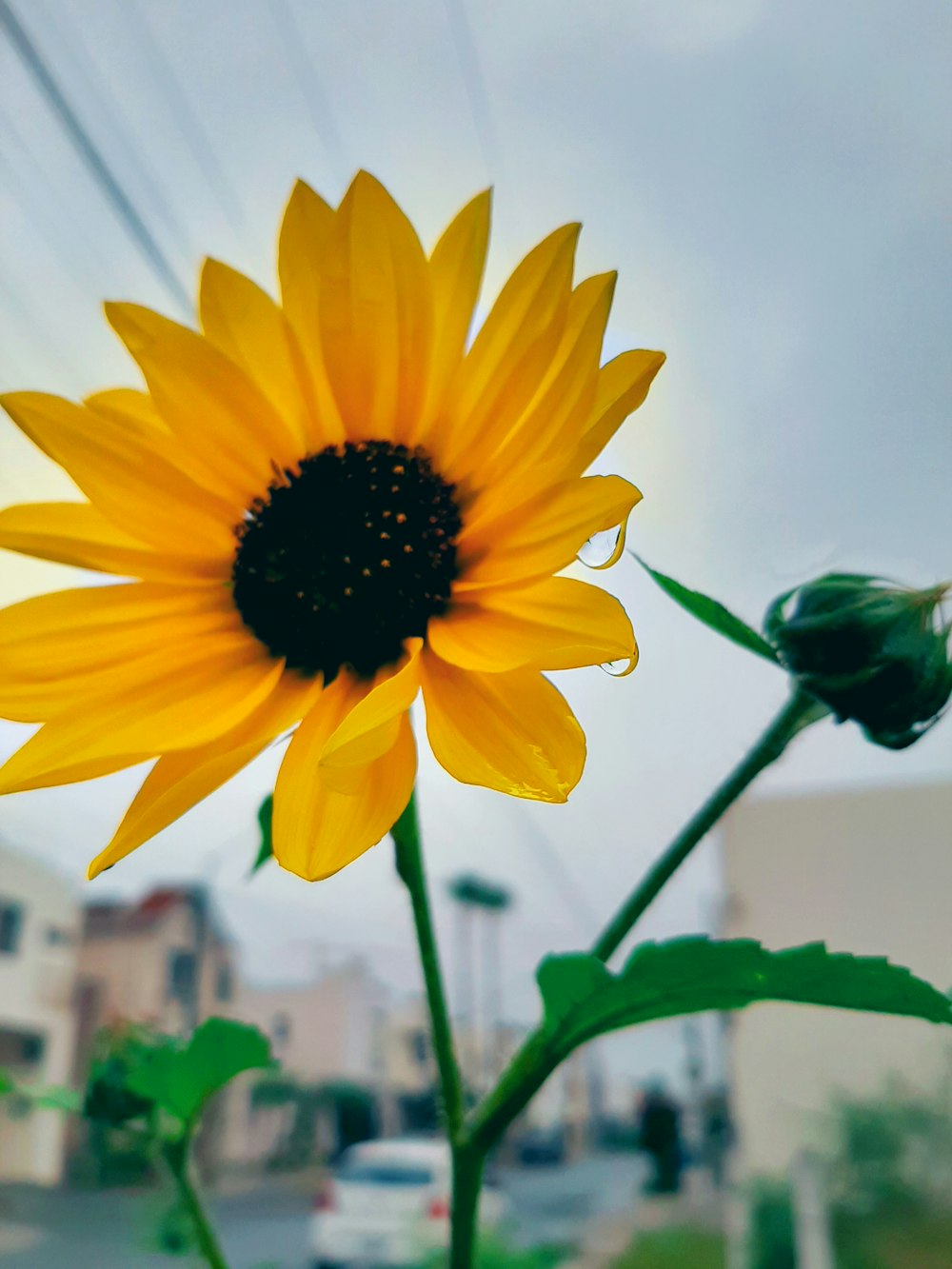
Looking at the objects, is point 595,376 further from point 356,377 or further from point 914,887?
point 914,887

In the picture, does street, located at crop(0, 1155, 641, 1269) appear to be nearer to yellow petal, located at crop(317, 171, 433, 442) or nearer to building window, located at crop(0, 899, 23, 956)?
building window, located at crop(0, 899, 23, 956)

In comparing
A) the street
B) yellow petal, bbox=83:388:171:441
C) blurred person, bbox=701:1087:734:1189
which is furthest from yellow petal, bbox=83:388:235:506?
blurred person, bbox=701:1087:734:1189

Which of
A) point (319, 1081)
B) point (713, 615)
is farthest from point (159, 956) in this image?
point (713, 615)

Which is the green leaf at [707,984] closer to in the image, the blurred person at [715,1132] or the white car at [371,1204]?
the white car at [371,1204]

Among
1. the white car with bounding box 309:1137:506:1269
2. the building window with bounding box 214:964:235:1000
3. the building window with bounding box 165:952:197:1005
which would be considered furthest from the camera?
the building window with bounding box 214:964:235:1000

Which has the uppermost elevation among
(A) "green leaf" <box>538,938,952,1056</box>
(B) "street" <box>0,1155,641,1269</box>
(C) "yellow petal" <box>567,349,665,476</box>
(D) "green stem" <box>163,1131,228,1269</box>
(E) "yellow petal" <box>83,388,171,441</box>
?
(E) "yellow petal" <box>83,388,171,441</box>
